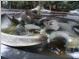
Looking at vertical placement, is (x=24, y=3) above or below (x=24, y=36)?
above

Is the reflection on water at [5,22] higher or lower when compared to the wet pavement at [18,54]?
higher

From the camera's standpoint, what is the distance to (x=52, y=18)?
1.81 meters

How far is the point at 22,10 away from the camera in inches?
71.7

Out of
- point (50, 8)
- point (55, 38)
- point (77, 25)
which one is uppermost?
point (50, 8)

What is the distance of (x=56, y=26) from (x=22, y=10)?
0.32 m

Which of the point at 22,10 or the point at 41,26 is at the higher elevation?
the point at 22,10

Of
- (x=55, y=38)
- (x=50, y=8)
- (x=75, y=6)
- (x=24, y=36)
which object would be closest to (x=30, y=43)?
(x=24, y=36)

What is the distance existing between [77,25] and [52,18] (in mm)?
215

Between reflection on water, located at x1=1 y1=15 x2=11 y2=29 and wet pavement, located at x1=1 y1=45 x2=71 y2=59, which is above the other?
reflection on water, located at x1=1 y1=15 x2=11 y2=29

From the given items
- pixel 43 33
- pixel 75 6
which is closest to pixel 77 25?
pixel 75 6

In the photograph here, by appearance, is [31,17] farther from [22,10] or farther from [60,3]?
[60,3]

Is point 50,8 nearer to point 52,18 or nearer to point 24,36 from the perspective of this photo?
point 52,18

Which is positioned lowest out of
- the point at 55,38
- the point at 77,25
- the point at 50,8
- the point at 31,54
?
the point at 31,54

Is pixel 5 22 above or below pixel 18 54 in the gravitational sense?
above
